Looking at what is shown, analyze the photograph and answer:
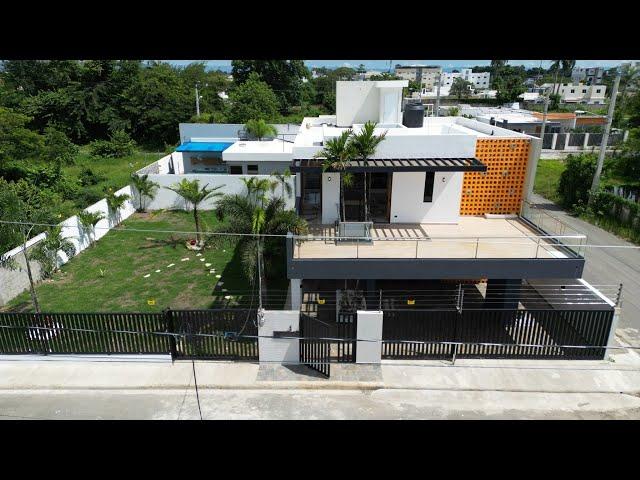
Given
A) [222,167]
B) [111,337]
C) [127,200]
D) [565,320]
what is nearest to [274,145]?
[222,167]

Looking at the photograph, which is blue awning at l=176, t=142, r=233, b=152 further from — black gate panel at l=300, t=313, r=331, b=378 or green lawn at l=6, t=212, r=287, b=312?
black gate panel at l=300, t=313, r=331, b=378

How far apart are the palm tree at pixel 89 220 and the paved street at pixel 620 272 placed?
18.6 meters

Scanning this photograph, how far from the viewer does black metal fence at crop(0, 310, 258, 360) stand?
11.3m

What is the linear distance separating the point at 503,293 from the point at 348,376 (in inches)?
199

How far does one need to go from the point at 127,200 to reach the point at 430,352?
17.8 m

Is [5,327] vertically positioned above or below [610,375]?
above

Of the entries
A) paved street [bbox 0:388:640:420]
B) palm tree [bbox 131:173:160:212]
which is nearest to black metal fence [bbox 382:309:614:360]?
paved street [bbox 0:388:640:420]

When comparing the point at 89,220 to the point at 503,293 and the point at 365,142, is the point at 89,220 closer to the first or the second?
the point at 365,142

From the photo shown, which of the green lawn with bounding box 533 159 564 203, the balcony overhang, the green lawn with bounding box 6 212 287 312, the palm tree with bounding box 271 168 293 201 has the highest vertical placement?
the balcony overhang

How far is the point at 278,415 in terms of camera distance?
980cm

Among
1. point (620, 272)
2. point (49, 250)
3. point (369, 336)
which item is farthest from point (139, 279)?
point (620, 272)

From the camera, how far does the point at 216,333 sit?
1147 cm

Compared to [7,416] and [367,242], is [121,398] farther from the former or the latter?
[367,242]

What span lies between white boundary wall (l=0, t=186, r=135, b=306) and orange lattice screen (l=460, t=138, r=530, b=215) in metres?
11.6
